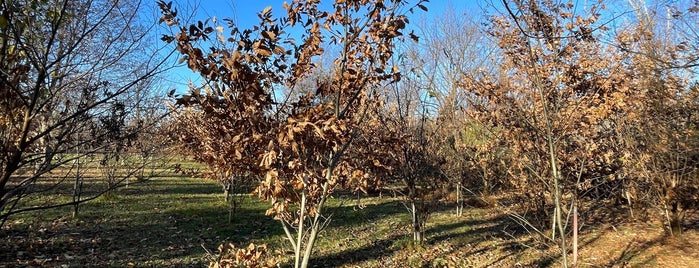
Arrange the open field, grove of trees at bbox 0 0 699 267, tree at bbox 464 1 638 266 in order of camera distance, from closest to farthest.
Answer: grove of trees at bbox 0 0 699 267, tree at bbox 464 1 638 266, the open field

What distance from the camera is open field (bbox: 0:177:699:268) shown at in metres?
6.35

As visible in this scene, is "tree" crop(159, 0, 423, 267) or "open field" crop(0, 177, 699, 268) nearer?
"tree" crop(159, 0, 423, 267)

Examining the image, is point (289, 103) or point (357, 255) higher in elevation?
point (289, 103)

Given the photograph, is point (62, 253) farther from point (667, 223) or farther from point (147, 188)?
point (667, 223)

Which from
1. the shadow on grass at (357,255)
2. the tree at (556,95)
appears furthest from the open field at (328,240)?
the tree at (556,95)

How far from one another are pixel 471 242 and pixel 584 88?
397cm

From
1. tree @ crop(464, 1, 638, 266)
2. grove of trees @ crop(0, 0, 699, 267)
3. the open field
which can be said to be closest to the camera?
grove of trees @ crop(0, 0, 699, 267)

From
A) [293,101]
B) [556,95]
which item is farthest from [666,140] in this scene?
[293,101]

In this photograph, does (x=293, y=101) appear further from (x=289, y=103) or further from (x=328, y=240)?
(x=328, y=240)

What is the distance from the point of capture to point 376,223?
966 cm

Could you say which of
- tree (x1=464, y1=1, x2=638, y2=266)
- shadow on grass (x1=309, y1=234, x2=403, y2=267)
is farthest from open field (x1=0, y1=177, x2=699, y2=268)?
tree (x1=464, y1=1, x2=638, y2=266)

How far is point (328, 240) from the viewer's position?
7.77 metres

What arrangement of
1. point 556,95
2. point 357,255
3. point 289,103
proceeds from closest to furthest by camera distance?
point 289,103
point 556,95
point 357,255

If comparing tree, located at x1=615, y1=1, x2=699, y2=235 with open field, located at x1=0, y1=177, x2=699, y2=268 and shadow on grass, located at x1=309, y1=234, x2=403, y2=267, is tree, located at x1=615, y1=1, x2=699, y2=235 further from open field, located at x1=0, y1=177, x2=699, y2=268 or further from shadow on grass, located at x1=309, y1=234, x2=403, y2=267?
shadow on grass, located at x1=309, y1=234, x2=403, y2=267
